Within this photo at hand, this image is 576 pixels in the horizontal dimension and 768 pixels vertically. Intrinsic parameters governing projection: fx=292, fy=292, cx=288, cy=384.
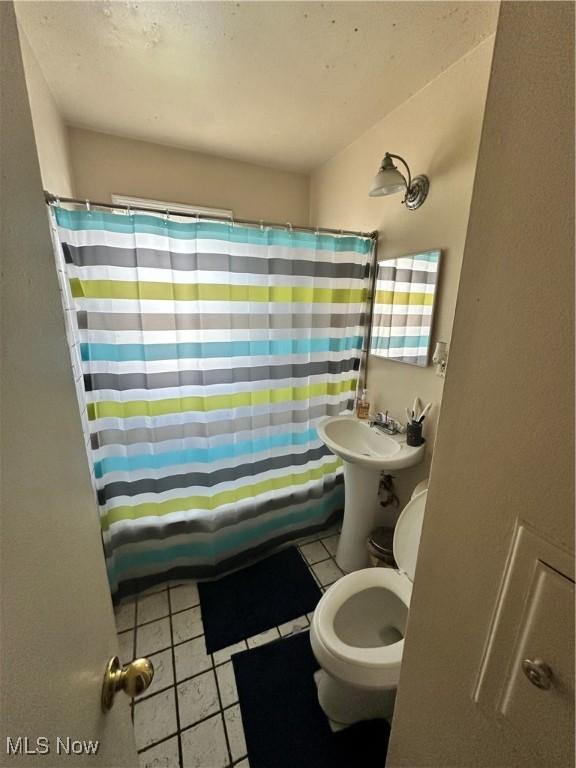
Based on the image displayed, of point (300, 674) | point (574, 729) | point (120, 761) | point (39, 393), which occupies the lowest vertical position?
point (300, 674)

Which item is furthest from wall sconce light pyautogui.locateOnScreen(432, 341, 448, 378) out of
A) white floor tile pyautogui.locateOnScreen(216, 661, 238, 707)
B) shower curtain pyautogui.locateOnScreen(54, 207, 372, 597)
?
white floor tile pyautogui.locateOnScreen(216, 661, 238, 707)

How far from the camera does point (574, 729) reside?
1.07 ft

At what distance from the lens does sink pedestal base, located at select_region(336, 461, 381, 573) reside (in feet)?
5.39

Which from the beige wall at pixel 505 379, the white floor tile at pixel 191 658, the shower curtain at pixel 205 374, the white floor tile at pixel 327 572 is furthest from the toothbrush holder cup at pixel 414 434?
the white floor tile at pixel 191 658

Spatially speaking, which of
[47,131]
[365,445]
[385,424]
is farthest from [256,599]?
[47,131]

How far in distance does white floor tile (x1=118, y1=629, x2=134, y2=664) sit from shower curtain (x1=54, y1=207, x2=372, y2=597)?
8.2 inches

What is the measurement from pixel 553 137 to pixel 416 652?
2.69 ft

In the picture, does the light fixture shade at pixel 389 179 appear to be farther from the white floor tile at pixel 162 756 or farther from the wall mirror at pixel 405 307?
the white floor tile at pixel 162 756

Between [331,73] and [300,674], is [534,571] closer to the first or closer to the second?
[300,674]

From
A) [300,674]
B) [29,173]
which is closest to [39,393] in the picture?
[29,173]

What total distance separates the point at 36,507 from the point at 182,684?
1.42 m

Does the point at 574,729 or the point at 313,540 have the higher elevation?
the point at 574,729

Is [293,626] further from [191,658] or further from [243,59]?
[243,59]

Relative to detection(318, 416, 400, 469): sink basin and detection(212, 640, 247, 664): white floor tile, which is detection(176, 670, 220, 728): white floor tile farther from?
detection(318, 416, 400, 469): sink basin
